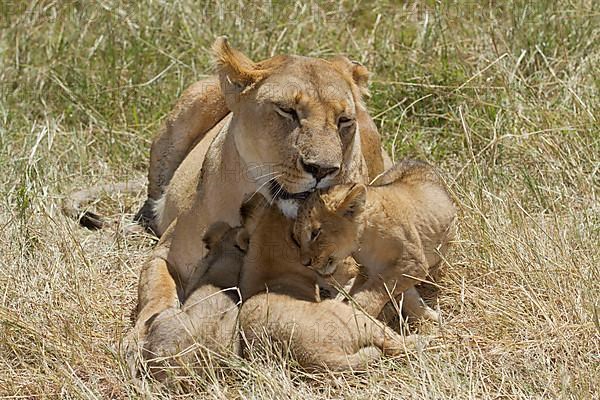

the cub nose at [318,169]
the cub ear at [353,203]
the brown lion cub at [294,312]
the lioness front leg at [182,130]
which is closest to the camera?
the brown lion cub at [294,312]

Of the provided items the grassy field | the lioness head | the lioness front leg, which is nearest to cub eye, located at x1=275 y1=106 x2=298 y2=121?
the lioness head

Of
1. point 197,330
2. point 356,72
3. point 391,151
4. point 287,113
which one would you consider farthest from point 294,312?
point 391,151

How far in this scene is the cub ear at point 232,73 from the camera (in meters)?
4.62

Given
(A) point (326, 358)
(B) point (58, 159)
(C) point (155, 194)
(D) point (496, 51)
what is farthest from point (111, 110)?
(A) point (326, 358)

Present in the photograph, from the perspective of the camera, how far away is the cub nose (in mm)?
4219

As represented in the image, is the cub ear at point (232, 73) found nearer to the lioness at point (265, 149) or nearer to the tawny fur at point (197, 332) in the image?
the lioness at point (265, 149)

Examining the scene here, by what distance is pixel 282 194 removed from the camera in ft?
14.5

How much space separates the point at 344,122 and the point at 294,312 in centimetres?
78

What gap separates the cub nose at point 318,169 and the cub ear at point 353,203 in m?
0.11

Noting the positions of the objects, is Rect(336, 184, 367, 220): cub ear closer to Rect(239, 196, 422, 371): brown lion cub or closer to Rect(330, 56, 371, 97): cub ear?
Rect(239, 196, 422, 371): brown lion cub

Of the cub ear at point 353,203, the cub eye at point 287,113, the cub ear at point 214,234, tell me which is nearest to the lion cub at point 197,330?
the cub ear at point 214,234

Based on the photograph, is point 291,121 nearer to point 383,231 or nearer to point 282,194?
point 282,194

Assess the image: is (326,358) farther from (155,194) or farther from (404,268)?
(155,194)

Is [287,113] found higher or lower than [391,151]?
higher
